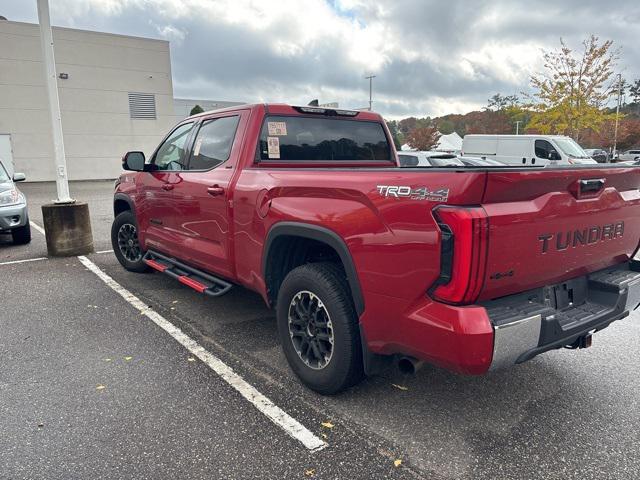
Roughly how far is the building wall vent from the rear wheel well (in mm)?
26909

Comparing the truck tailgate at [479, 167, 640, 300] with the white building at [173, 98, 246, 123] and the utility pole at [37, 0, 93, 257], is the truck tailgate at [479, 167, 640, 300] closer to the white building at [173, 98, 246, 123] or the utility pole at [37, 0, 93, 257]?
the utility pole at [37, 0, 93, 257]

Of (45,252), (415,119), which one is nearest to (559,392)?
(45,252)

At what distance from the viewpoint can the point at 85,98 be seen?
84.2 ft

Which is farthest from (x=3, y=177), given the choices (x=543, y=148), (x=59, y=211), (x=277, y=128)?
(x=543, y=148)

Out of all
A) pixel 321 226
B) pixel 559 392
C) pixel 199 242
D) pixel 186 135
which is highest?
pixel 186 135

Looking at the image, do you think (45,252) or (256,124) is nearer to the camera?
(256,124)

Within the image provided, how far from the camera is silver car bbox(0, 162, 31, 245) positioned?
7.65 m

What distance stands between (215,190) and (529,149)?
16.6 metres

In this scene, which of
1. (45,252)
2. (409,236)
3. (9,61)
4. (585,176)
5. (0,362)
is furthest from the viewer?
(9,61)

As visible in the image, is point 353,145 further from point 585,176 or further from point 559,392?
point 559,392

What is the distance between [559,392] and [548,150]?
52.2 feet

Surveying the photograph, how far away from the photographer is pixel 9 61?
23453mm

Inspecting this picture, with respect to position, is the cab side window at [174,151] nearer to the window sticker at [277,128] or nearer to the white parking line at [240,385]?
the window sticker at [277,128]

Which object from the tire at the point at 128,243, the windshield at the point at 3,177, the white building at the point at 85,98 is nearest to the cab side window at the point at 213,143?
Answer: the tire at the point at 128,243
